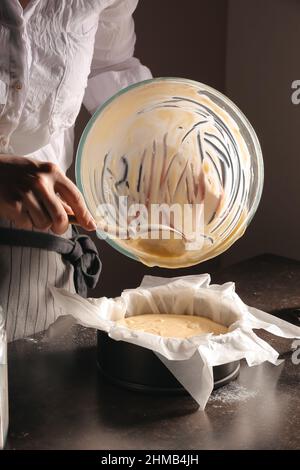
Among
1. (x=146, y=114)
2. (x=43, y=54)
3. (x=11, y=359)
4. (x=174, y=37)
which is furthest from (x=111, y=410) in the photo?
(x=174, y=37)

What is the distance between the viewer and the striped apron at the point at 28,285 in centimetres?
114

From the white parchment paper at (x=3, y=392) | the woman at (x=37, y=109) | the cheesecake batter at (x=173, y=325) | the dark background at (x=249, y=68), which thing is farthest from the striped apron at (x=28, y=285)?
the dark background at (x=249, y=68)

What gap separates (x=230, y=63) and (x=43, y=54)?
1.01m

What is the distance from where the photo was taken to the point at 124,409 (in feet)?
3.11

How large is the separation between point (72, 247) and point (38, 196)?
0.95 ft

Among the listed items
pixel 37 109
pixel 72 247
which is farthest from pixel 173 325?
pixel 37 109

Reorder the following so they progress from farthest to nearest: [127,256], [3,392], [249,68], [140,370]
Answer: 1. [249,68]
2. [127,256]
3. [140,370]
4. [3,392]

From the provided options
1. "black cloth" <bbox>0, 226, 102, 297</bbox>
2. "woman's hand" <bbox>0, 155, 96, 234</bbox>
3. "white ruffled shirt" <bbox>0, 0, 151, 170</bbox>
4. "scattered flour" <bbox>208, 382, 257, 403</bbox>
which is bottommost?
"scattered flour" <bbox>208, 382, 257, 403</bbox>

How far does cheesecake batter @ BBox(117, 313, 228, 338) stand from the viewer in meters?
1.05

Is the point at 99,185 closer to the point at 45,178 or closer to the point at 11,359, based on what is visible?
the point at 45,178

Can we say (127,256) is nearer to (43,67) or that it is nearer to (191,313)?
(191,313)

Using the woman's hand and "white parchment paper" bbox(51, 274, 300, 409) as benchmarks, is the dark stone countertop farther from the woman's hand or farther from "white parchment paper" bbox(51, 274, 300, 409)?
the woman's hand

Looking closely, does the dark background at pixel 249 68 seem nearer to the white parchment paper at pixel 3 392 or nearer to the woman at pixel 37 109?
the woman at pixel 37 109

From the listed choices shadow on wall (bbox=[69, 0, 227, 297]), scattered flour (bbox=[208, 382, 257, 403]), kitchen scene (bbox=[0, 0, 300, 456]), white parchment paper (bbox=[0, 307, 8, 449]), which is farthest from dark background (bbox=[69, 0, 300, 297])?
white parchment paper (bbox=[0, 307, 8, 449])
